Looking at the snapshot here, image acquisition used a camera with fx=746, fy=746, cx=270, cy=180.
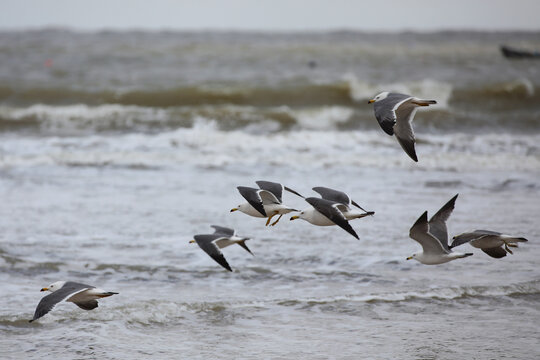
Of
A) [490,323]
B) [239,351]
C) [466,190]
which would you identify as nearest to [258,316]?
[239,351]

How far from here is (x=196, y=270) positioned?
607 cm

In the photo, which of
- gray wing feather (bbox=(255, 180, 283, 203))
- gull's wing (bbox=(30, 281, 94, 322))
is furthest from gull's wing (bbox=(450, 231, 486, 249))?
gull's wing (bbox=(30, 281, 94, 322))

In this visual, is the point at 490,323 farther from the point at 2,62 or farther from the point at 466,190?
the point at 2,62

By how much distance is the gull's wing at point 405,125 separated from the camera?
15.9 feet

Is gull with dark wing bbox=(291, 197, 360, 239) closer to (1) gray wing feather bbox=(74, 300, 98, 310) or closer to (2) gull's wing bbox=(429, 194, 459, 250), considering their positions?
(2) gull's wing bbox=(429, 194, 459, 250)

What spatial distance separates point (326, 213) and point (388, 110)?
2.48 ft

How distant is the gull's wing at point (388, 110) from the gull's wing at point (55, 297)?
2.01 m

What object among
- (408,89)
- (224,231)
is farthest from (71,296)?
(408,89)

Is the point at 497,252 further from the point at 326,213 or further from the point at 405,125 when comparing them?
the point at 326,213

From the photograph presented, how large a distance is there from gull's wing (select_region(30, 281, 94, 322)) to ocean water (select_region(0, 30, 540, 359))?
1.16 ft

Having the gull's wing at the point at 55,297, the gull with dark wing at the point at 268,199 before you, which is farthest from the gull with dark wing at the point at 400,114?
the gull's wing at the point at 55,297

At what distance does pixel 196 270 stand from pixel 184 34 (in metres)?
28.6

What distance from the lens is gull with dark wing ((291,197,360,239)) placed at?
182 inches

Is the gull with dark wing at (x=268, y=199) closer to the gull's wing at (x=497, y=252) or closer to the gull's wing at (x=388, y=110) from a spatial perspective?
the gull's wing at (x=388, y=110)
